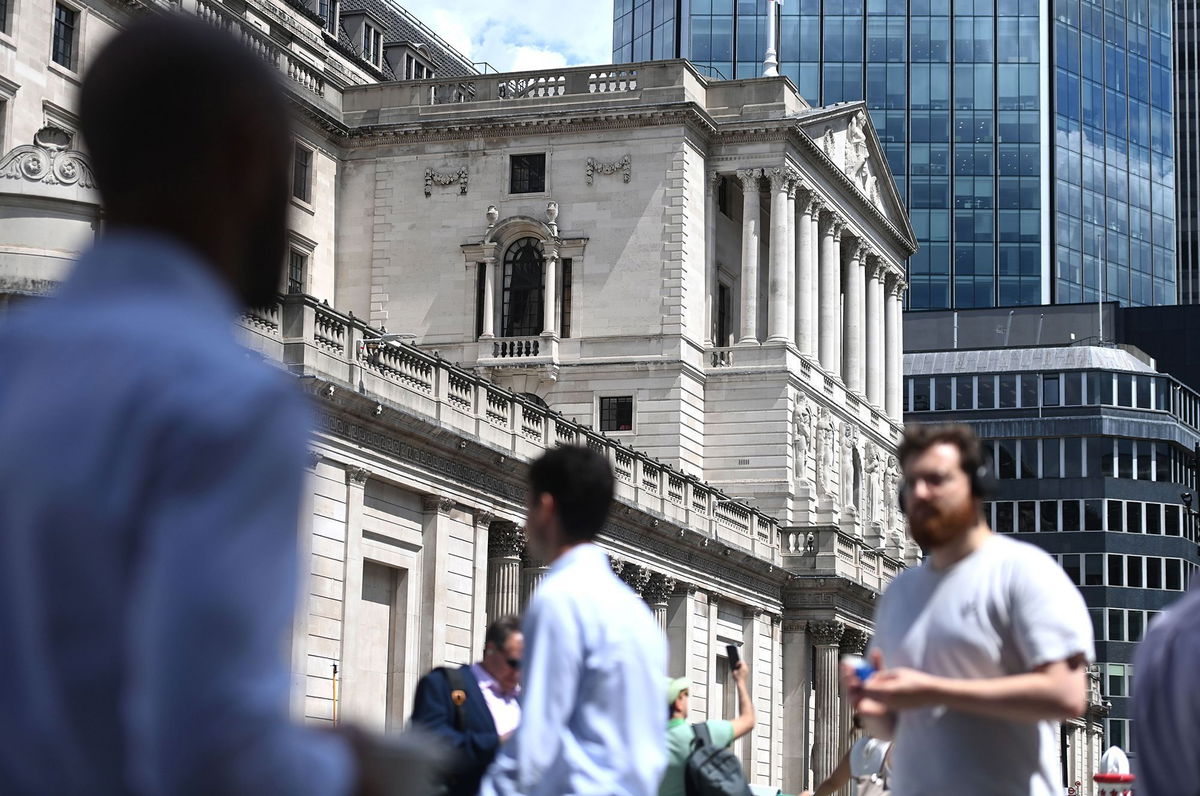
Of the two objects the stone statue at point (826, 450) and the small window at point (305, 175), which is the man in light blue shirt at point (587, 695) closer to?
the small window at point (305, 175)

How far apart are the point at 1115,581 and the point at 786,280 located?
145 feet

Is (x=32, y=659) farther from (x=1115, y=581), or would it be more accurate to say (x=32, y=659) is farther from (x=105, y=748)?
(x=1115, y=581)

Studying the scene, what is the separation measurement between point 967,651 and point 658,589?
44275 mm

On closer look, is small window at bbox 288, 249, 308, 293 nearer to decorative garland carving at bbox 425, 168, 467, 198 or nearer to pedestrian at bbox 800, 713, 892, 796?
decorative garland carving at bbox 425, 168, 467, 198

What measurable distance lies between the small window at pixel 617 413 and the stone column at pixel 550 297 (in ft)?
8.47

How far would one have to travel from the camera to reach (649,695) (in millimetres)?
7164

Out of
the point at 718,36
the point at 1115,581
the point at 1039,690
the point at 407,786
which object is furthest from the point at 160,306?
the point at 718,36

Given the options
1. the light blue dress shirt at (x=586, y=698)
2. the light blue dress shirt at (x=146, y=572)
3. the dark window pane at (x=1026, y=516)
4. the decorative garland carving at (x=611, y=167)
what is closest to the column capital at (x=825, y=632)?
the decorative garland carving at (x=611, y=167)

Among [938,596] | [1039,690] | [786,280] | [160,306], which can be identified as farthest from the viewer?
[786,280]

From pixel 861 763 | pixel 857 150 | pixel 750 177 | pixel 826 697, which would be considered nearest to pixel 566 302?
pixel 750 177

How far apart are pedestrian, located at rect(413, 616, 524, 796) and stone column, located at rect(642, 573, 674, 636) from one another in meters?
39.6

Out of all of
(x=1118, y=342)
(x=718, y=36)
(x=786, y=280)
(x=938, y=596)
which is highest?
(x=718, y=36)

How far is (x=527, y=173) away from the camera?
62469mm

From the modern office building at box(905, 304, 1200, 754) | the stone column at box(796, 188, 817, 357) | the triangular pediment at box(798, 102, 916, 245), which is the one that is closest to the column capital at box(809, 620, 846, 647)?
the stone column at box(796, 188, 817, 357)
